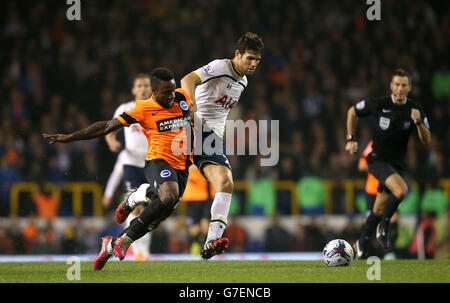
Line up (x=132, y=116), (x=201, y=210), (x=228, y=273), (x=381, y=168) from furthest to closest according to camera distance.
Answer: (x=201, y=210) < (x=381, y=168) < (x=132, y=116) < (x=228, y=273)

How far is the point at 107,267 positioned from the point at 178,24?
10912 millimetres

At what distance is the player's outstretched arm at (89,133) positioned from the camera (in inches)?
270

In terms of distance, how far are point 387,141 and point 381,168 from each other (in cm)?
40

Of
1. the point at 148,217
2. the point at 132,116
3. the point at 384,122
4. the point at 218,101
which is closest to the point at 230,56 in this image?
the point at 384,122

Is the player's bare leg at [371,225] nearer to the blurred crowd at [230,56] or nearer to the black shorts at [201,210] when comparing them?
the black shorts at [201,210]

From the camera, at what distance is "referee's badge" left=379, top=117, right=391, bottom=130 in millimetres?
9320

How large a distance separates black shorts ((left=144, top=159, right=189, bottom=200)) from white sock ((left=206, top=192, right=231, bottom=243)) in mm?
403

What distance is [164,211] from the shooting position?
719cm

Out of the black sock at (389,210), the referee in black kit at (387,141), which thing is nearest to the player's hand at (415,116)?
the referee in black kit at (387,141)

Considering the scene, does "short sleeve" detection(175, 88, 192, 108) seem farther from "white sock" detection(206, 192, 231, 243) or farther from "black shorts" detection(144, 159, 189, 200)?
"white sock" detection(206, 192, 231, 243)

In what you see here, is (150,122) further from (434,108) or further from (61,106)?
(434,108)

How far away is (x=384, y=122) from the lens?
9.34 metres

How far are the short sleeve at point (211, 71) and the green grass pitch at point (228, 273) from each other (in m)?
2.03

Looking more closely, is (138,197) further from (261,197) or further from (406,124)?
(261,197)
